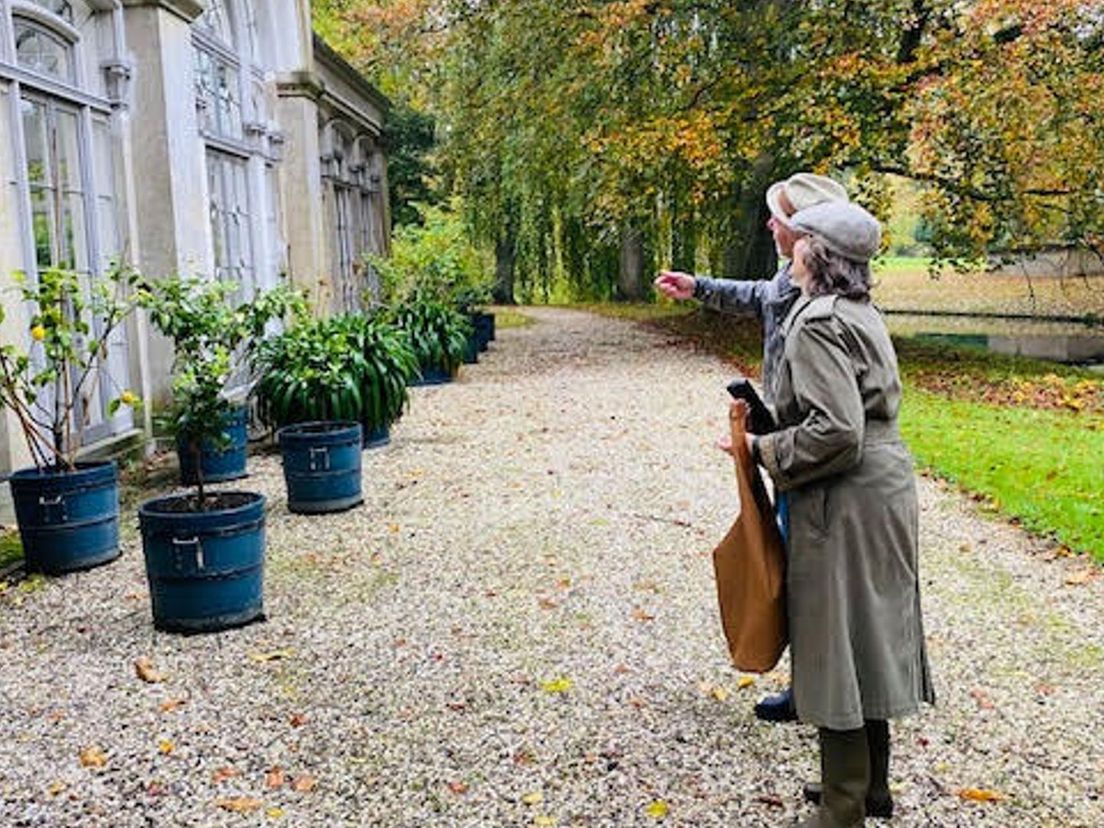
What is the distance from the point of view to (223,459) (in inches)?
306

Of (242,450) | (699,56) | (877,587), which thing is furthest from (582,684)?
(699,56)

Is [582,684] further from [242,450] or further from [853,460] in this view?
[242,450]

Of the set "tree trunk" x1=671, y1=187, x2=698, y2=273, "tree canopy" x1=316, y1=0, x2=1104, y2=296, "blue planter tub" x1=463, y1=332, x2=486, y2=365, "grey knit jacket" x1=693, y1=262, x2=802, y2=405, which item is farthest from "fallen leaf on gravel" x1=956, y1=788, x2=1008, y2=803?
"tree trunk" x1=671, y1=187, x2=698, y2=273

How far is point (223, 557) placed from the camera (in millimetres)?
4668

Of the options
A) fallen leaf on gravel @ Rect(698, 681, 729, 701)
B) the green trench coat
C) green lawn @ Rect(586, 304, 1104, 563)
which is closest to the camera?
the green trench coat

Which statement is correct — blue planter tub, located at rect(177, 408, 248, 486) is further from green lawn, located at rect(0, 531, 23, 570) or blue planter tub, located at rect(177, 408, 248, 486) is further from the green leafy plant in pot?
green lawn, located at rect(0, 531, 23, 570)

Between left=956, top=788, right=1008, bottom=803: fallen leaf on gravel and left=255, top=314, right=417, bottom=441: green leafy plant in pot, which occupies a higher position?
left=255, top=314, right=417, bottom=441: green leafy plant in pot

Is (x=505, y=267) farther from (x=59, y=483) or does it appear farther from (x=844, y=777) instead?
(x=844, y=777)

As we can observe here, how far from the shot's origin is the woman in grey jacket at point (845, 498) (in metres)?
2.73

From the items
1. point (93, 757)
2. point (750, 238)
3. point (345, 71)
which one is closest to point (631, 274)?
point (750, 238)

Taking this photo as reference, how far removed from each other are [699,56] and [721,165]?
229cm

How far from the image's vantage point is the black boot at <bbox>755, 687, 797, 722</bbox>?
372 centimetres

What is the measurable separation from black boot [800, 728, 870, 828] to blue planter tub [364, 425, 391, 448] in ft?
20.5

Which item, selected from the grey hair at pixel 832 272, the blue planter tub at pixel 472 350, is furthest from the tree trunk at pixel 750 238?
the grey hair at pixel 832 272
